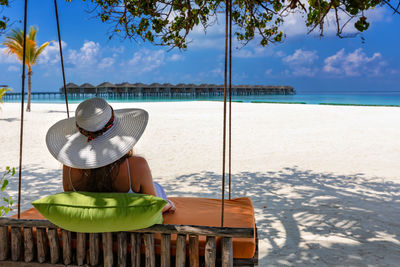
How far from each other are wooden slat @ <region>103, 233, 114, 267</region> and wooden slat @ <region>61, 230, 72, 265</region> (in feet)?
0.75

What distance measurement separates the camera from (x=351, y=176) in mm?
6016

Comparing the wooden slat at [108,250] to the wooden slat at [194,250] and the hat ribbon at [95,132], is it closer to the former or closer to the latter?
the wooden slat at [194,250]

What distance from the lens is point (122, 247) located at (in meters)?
1.95

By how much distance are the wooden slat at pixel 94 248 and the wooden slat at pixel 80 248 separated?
0.05 meters

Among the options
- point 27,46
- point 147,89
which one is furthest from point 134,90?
point 27,46

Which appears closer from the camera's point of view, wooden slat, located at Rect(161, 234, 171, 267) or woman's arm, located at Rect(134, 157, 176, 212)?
wooden slat, located at Rect(161, 234, 171, 267)

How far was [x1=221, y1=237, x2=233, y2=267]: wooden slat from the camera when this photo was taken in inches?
73.1

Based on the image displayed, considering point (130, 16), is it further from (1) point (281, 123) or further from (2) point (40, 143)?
(1) point (281, 123)

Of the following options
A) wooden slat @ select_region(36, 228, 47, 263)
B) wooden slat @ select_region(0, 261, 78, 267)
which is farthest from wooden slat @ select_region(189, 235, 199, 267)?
wooden slat @ select_region(36, 228, 47, 263)

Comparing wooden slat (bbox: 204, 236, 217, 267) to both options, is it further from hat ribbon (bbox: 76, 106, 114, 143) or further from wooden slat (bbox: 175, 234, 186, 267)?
hat ribbon (bbox: 76, 106, 114, 143)

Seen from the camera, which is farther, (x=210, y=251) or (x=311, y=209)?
(x=311, y=209)

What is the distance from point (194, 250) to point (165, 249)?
164 mm

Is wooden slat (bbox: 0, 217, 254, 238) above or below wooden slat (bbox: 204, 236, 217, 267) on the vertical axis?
above

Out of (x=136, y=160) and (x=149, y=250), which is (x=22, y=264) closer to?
(x=149, y=250)
